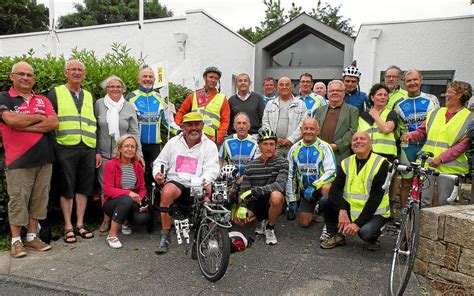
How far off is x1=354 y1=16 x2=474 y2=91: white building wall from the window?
2470mm

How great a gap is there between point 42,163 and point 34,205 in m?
0.52

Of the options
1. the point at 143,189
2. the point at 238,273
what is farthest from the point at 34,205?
the point at 238,273

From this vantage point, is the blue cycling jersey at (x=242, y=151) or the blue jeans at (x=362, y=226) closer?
the blue jeans at (x=362, y=226)

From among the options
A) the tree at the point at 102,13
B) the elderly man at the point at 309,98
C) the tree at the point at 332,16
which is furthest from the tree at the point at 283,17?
the elderly man at the point at 309,98

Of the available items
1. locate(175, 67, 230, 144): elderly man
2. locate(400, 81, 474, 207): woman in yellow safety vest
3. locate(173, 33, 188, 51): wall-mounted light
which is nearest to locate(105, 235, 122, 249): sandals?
locate(175, 67, 230, 144): elderly man

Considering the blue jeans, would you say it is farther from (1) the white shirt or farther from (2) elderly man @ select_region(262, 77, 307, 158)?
(1) the white shirt

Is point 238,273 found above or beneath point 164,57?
beneath

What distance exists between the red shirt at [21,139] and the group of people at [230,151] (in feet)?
0.03

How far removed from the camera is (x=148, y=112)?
5.12 m

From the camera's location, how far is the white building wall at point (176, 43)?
38.8ft

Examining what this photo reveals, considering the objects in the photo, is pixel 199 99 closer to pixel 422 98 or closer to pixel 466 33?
pixel 422 98

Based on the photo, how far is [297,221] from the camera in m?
5.29

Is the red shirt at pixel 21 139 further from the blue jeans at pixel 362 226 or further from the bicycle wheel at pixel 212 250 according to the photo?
the blue jeans at pixel 362 226

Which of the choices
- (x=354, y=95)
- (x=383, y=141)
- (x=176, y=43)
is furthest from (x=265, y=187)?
(x=176, y=43)
